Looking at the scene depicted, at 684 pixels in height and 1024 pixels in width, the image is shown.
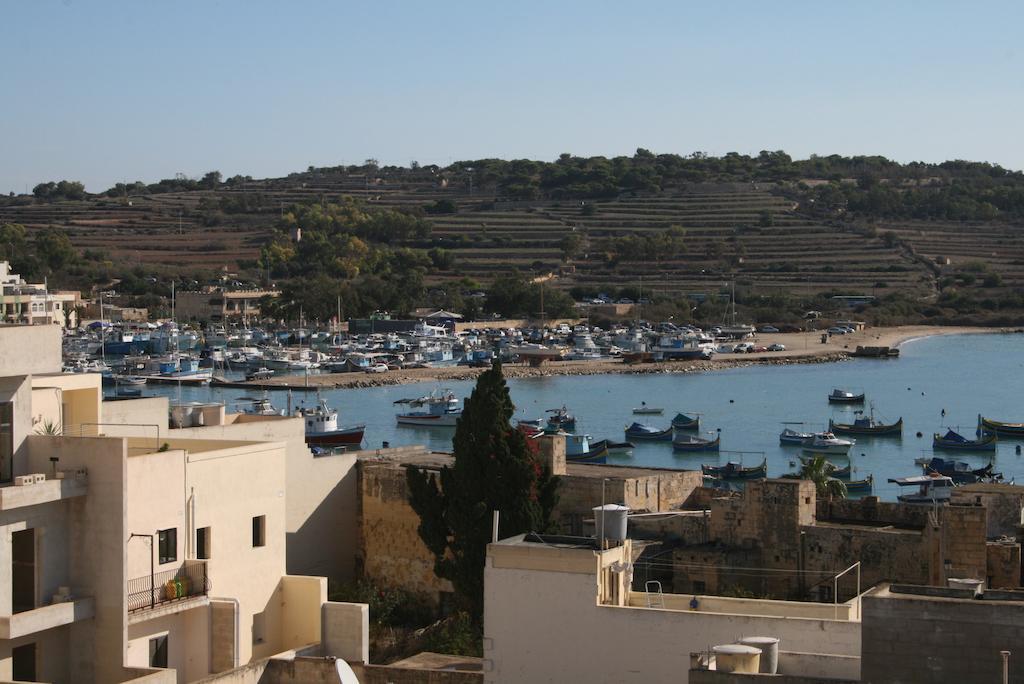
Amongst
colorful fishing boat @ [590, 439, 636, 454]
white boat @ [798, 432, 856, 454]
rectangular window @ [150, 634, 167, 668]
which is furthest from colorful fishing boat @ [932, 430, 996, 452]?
rectangular window @ [150, 634, 167, 668]

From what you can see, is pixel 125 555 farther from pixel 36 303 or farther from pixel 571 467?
pixel 36 303

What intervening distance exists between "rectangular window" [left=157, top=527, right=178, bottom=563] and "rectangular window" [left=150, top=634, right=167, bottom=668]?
508mm

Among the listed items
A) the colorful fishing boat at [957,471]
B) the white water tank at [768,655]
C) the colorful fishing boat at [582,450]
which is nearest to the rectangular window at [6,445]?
the white water tank at [768,655]

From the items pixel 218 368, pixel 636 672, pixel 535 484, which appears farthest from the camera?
pixel 218 368

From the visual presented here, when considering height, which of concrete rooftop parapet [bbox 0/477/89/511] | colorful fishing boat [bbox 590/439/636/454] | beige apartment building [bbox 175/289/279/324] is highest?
concrete rooftop parapet [bbox 0/477/89/511]

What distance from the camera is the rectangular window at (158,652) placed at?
1041 cm

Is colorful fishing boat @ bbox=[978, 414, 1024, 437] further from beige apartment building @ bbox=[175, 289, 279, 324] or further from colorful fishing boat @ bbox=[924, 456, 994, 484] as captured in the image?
beige apartment building @ bbox=[175, 289, 279, 324]

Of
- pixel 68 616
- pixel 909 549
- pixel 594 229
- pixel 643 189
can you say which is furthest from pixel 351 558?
pixel 643 189

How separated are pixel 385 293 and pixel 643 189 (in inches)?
1701

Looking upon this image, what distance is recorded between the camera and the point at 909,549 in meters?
13.6

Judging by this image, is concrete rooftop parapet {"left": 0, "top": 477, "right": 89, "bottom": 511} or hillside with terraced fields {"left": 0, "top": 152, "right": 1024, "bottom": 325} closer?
concrete rooftop parapet {"left": 0, "top": 477, "right": 89, "bottom": 511}

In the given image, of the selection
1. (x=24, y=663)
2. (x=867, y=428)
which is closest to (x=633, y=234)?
(x=867, y=428)

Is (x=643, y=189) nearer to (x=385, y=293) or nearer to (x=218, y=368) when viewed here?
(x=385, y=293)

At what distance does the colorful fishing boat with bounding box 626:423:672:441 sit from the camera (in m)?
54.9
